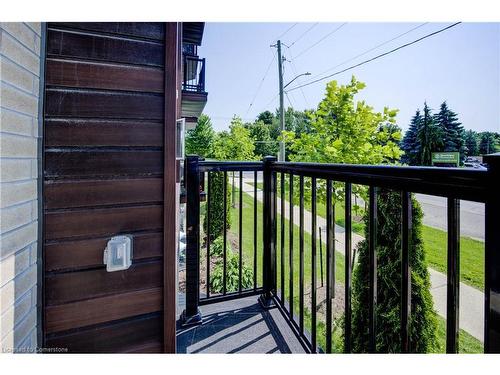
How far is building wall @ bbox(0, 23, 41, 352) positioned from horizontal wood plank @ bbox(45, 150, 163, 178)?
0.06m

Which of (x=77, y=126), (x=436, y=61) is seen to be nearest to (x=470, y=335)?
(x=77, y=126)

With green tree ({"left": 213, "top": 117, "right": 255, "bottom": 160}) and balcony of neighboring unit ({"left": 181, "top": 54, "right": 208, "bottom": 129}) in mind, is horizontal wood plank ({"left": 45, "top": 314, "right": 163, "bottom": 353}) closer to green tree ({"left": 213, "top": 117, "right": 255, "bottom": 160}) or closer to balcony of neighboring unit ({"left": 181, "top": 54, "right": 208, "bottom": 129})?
balcony of neighboring unit ({"left": 181, "top": 54, "right": 208, "bottom": 129})

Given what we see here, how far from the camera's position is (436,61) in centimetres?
639

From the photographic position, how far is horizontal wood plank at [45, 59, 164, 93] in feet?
3.36

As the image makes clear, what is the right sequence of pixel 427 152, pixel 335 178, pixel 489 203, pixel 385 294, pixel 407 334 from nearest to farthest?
pixel 489 203 → pixel 407 334 → pixel 335 178 → pixel 385 294 → pixel 427 152

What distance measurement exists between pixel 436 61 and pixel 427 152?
18.9 meters

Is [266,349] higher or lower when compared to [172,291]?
lower

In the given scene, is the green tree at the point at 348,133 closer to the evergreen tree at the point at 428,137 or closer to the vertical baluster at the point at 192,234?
the vertical baluster at the point at 192,234

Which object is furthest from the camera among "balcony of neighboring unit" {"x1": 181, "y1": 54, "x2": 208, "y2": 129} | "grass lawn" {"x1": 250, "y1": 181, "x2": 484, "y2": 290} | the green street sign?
the green street sign

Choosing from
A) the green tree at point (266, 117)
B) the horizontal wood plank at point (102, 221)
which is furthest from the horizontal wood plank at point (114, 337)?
the green tree at point (266, 117)

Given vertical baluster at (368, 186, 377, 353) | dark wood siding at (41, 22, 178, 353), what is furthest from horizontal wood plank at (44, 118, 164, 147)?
vertical baluster at (368, 186, 377, 353)

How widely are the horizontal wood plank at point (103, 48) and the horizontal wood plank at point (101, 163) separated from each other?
374 mm

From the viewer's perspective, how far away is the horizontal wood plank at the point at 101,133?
103 centimetres

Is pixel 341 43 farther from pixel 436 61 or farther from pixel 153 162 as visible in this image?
pixel 153 162
